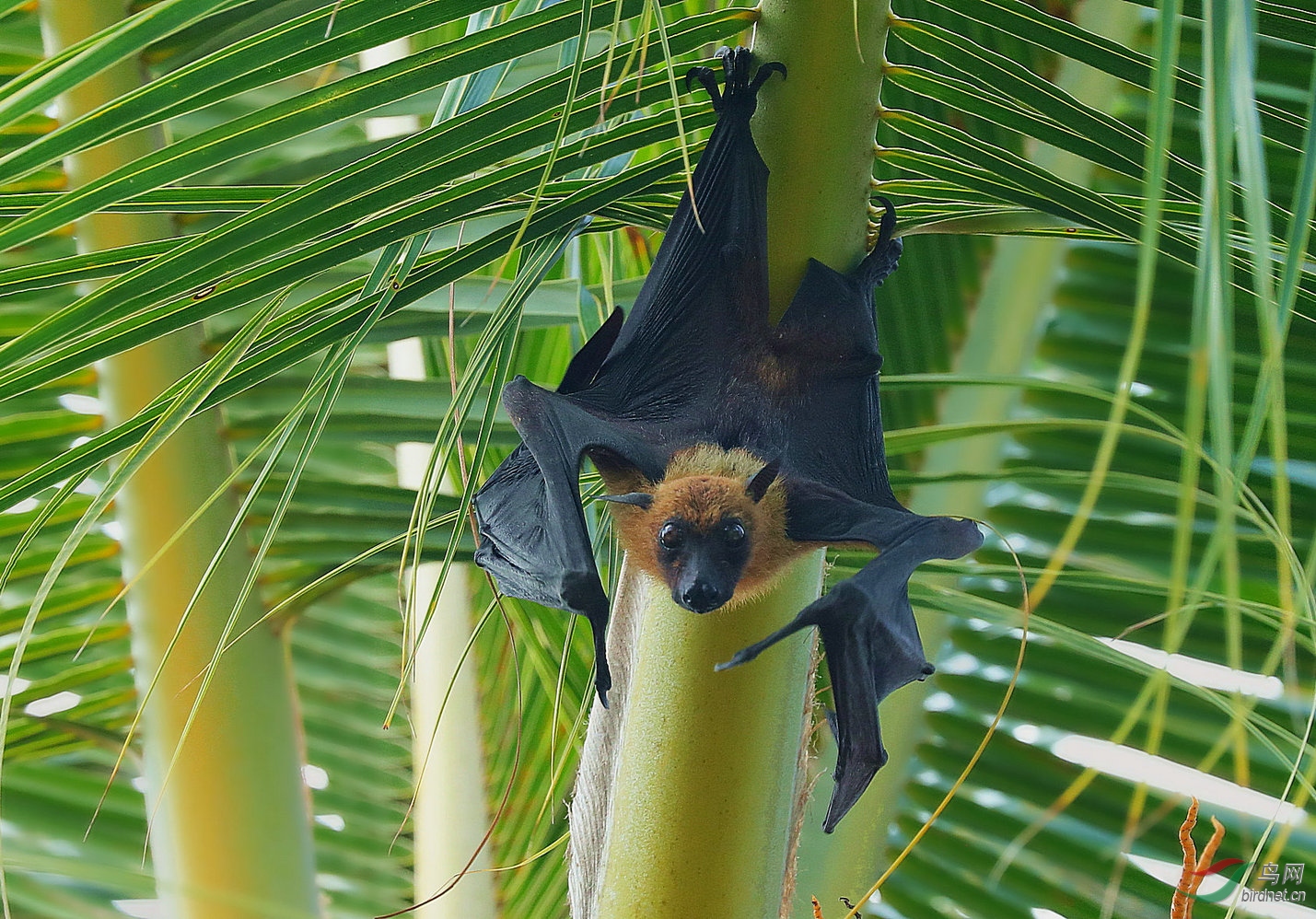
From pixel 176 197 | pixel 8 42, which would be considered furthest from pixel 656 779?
pixel 8 42

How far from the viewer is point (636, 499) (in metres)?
0.78

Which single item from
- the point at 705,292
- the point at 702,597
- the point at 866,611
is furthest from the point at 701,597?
the point at 705,292

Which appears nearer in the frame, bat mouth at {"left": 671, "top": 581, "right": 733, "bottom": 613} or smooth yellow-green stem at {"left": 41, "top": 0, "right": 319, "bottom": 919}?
bat mouth at {"left": 671, "top": 581, "right": 733, "bottom": 613}

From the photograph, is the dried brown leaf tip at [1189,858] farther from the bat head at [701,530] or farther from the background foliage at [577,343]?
the bat head at [701,530]

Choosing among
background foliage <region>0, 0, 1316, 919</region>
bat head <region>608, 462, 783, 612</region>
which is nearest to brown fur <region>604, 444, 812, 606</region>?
bat head <region>608, 462, 783, 612</region>

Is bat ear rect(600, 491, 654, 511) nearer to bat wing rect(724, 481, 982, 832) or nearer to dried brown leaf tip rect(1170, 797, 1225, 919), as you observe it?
bat wing rect(724, 481, 982, 832)

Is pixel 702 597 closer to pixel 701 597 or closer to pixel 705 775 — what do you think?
pixel 701 597

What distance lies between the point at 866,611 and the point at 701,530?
0.63ft

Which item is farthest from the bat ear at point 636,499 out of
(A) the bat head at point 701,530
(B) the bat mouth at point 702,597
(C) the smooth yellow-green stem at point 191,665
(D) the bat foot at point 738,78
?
(C) the smooth yellow-green stem at point 191,665

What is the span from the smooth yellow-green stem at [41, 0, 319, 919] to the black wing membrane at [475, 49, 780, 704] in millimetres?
485

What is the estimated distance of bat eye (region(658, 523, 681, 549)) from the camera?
2.48 feet

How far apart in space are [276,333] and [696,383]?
294 mm

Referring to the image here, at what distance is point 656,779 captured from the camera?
0.68 metres

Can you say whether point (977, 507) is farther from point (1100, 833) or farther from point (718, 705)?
point (718, 705)
